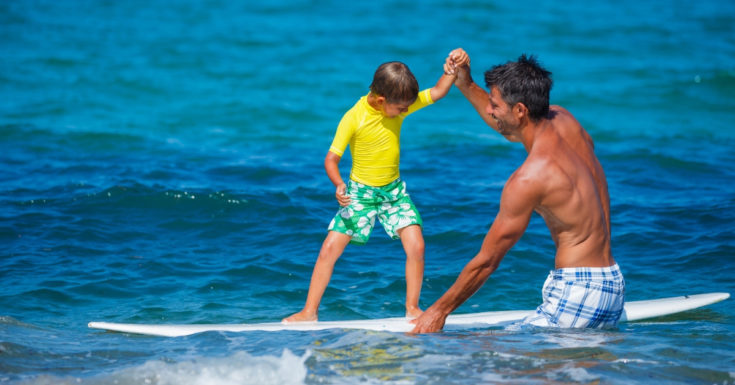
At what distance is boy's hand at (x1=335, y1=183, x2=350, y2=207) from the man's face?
110 cm

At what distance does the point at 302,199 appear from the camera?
8539mm

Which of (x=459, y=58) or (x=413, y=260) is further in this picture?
(x=413, y=260)

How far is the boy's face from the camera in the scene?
504 cm

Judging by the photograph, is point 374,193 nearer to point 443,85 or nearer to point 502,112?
point 443,85

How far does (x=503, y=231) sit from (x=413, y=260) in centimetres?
124

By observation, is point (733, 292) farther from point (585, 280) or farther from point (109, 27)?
point (109, 27)

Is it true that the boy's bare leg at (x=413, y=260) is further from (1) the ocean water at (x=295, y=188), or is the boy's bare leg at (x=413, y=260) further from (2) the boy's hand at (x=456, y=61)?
(2) the boy's hand at (x=456, y=61)

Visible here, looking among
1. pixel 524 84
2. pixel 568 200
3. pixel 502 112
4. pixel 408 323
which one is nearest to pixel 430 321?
pixel 408 323

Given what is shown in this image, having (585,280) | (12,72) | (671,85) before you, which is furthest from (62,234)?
(671,85)

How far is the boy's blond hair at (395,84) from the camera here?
4.89 meters

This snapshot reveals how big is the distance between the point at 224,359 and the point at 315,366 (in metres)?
0.52

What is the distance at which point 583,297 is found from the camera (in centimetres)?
427

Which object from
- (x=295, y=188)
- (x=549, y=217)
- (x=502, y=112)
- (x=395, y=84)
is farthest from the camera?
(x=295, y=188)

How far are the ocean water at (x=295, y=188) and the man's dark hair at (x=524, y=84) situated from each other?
1331 millimetres
